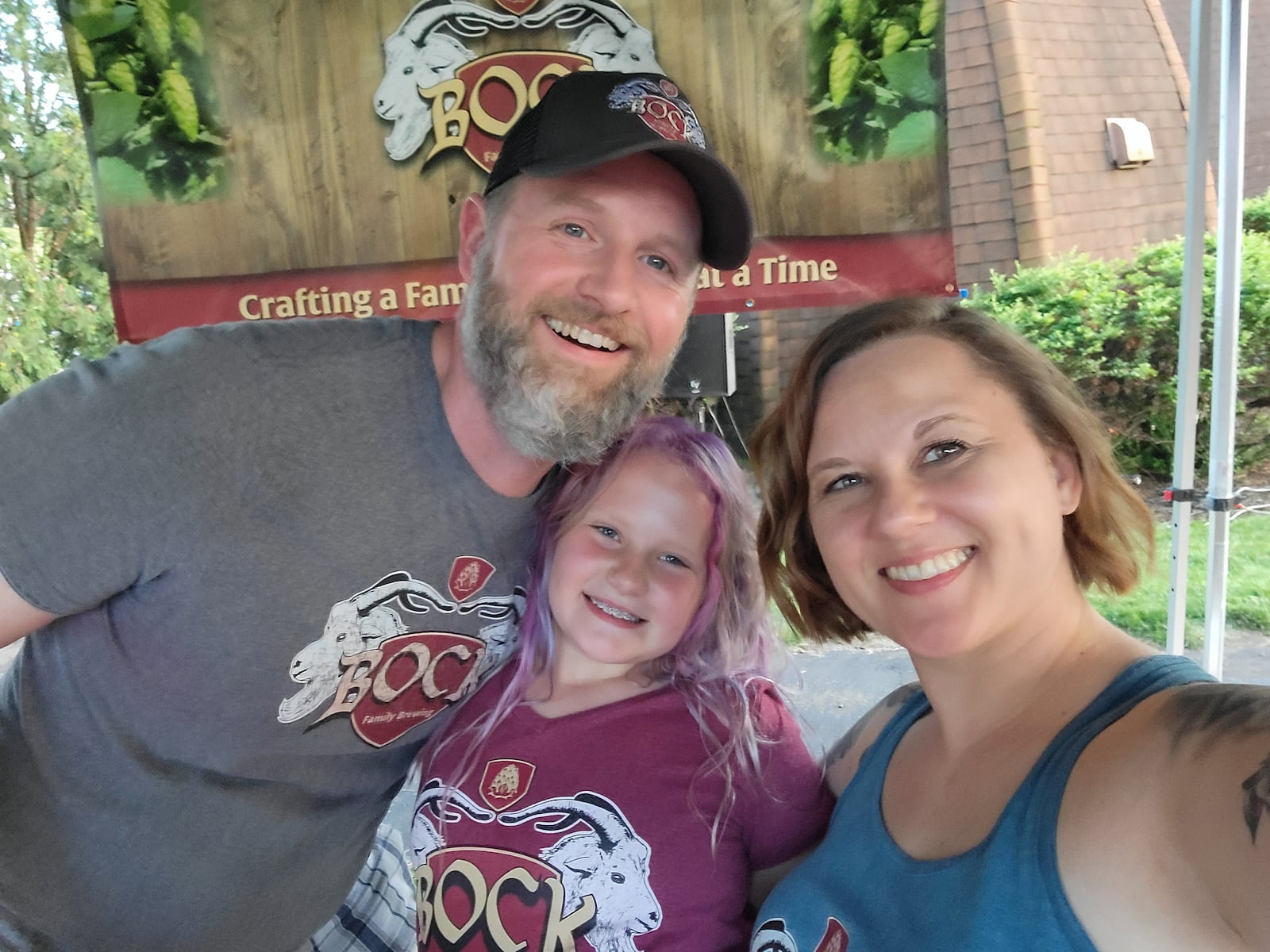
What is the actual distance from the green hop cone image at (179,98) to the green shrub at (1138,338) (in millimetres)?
4624

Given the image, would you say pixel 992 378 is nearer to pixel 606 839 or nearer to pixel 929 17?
pixel 606 839

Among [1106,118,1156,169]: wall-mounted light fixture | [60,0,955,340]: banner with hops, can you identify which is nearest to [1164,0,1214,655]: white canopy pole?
[60,0,955,340]: banner with hops

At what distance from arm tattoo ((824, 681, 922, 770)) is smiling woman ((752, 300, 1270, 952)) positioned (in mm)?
11

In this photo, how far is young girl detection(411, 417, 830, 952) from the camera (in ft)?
4.86

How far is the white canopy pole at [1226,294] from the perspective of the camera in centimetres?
213

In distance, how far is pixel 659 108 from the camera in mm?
1688

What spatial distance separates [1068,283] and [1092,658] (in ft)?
17.2

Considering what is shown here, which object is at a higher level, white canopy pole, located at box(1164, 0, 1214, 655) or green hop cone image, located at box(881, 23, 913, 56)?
green hop cone image, located at box(881, 23, 913, 56)

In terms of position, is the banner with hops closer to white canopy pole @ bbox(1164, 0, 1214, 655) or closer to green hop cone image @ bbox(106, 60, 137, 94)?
green hop cone image @ bbox(106, 60, 137, 94)

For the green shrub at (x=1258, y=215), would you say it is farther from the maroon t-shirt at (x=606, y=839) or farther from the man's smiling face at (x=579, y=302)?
the maroon t-shirt at (x=606, y=839)

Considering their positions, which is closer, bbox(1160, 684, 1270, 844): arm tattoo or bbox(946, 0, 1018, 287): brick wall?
bbox(1160, 684, 1270, 844): arm tattoo

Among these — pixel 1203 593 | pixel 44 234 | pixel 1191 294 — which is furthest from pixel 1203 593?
pixel 44 234

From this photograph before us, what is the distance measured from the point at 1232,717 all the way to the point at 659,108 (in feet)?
4.54

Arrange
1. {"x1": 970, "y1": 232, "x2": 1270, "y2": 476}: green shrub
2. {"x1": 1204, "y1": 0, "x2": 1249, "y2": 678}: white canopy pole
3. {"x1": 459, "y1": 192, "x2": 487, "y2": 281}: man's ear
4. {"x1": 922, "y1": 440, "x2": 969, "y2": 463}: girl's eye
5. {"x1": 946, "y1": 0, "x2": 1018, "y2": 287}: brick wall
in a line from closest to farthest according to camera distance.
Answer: {"x1": 922, "y1": 440, "x2": 969, "y2": 463}: girl's eye, {"x1": 459, "y1": 192, "x2": 487, "y2": 281}: man's ear, {"x1": 1204, "y1": 0, "x2": 1249, "y2": 678}: white canopy pole, {"x1": 970, "y1": 232, "x2": 1270, "y2": 476}: green shrub, {"x1": 946, "y1": 0, "x2": 1018, "y2": 287}: brick wall
